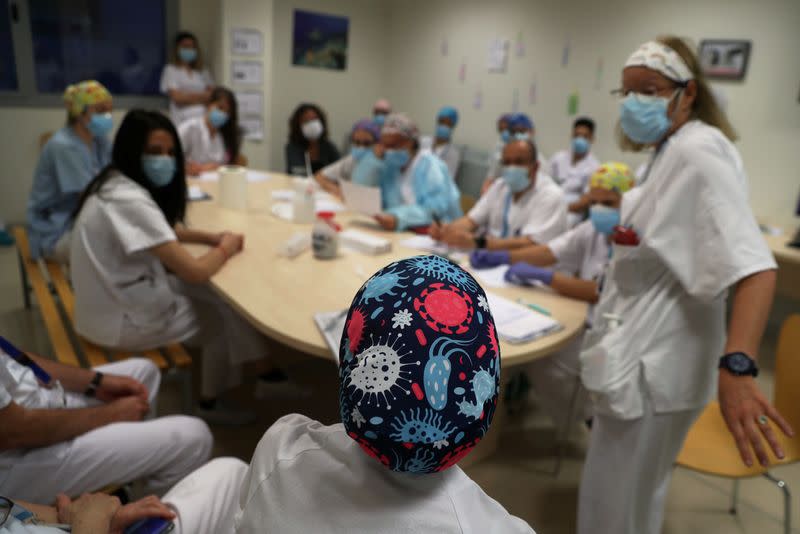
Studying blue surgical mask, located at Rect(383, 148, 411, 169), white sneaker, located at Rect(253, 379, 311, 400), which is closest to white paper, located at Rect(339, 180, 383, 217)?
blue surgical mask, located at Rect(383, 148, 411, 169)

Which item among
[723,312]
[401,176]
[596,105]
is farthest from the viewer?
[596,105]

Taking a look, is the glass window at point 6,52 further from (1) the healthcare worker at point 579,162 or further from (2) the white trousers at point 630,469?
(1) the healthcare worker at point 579,162

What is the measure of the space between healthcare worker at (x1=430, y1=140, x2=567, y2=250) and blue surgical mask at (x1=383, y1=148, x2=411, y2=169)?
1.87 ft

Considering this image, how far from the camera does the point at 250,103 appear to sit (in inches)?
224

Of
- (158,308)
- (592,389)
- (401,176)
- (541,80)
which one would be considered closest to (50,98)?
(401,176)

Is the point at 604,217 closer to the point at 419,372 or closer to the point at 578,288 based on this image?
the point at 578,288

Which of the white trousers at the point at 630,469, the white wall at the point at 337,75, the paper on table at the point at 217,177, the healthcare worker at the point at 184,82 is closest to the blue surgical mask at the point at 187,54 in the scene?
the healthcare worker at the point at 184,82

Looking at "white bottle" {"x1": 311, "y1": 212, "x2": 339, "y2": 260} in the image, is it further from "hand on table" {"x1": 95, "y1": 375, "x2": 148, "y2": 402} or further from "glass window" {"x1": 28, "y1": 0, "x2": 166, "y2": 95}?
"glass window" {"x1": 28, "y1": 0, "x2": 166, "y2": 95}

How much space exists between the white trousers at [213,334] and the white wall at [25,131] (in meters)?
0.70

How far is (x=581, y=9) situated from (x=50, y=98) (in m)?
4.49

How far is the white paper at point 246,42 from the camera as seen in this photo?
17.7 feet

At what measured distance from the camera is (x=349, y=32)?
6.79 m

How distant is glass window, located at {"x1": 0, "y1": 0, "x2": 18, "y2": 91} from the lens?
1.15m

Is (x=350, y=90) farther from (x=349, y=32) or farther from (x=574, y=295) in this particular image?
(x=574, y=295)
